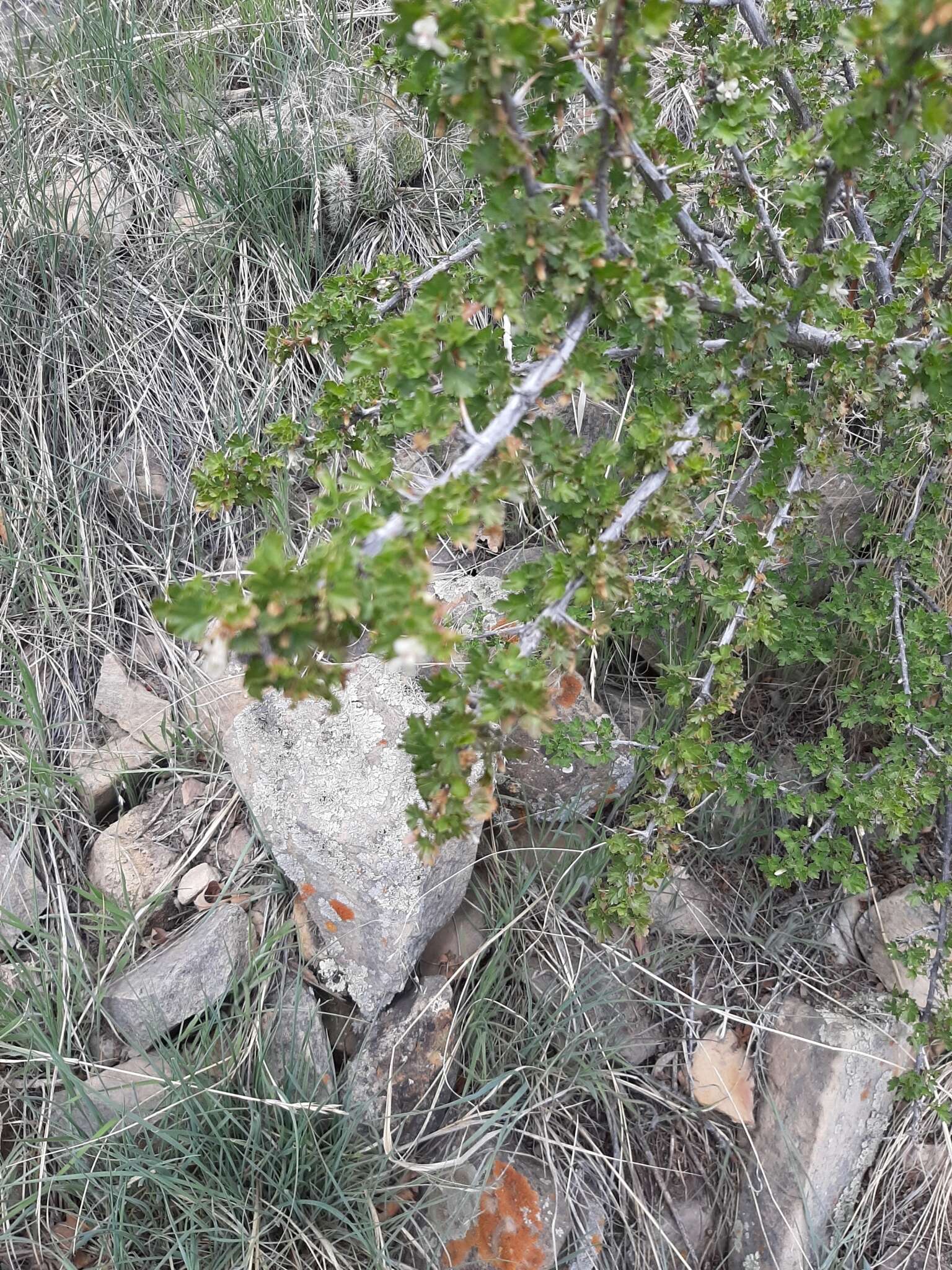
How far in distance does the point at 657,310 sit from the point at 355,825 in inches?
46.6

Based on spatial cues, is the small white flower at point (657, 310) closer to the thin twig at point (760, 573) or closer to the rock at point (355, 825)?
the thin twig at point (760, 573)

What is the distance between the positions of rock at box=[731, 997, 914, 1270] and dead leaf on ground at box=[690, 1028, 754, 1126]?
45 millimetres

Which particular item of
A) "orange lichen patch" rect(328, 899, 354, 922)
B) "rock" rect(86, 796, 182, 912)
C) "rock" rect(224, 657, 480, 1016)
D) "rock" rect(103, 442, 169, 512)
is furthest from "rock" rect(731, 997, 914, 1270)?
"rock" rect(103, 442, 169, 512)

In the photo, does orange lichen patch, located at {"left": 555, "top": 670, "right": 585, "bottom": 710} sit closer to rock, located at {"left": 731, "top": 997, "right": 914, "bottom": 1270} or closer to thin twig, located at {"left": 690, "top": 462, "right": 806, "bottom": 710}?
thin twig, located at {"left": 690, "top": 462, "right": 806, "bottom": 710}

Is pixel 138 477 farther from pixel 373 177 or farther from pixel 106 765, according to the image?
pixel 373 177

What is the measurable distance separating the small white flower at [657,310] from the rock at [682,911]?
132cm

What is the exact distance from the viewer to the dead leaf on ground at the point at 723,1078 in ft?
6.45

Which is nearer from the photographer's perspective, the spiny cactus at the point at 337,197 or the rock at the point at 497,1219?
the rock at the point at 497,1219

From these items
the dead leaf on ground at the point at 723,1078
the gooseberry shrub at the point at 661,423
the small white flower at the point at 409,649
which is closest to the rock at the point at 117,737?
the gooseberry shrub at the point at 661,423

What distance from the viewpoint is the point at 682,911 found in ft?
7.06

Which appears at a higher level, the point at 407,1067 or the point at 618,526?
the point at 618,526

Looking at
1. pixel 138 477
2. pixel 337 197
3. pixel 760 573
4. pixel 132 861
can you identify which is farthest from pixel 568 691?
pixel 337 197

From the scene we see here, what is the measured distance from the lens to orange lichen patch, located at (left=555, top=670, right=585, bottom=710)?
1.73 metres

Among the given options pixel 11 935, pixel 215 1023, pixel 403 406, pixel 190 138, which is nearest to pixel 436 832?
pixel 403 406
